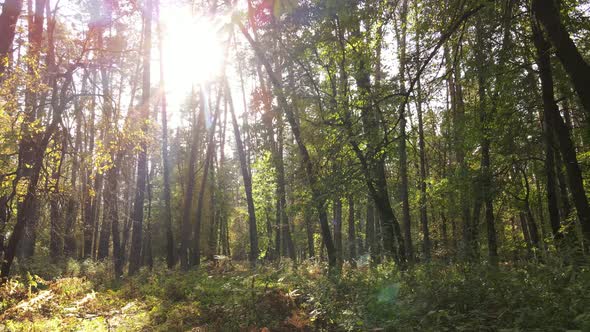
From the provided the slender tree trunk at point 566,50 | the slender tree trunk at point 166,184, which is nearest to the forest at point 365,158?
the slender tree trunk at point 566,50

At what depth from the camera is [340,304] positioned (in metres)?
7.52

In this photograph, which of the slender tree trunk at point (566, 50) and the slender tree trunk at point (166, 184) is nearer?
the slender tree trunk at point (566, 50)

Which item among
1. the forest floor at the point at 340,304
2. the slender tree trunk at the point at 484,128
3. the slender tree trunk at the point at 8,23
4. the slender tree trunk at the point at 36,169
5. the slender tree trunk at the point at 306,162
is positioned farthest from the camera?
the slender tree trunk at the point at 306,162

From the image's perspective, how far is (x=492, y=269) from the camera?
607 centimetres

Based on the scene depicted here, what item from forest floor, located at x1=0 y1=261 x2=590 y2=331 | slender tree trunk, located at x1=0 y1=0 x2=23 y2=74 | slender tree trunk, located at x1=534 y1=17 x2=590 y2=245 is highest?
slender tree trunk, located at x1=0 y1=0 x2=23 y2=74

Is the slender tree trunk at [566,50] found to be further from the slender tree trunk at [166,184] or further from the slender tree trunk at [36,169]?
the slender tree trunk at [166,184]

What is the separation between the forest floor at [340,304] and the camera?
184 inches

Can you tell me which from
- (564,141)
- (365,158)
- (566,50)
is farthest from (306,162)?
(566,50)

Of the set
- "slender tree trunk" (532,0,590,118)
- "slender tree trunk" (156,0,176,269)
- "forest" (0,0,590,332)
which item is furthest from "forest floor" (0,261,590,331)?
"slender tree trunk" (156,0,176,269)

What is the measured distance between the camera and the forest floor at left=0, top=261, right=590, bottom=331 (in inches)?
184

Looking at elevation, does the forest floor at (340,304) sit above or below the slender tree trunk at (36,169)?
below

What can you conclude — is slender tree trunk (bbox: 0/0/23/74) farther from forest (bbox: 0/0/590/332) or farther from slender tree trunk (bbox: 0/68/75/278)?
slender tree trunk (bbox: 0/68/75/278)

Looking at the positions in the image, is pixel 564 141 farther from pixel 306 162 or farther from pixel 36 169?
pixel 36 169

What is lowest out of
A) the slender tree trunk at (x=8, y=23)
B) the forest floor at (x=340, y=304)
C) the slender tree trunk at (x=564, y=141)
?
the forest floor at (x=340, y=304)
